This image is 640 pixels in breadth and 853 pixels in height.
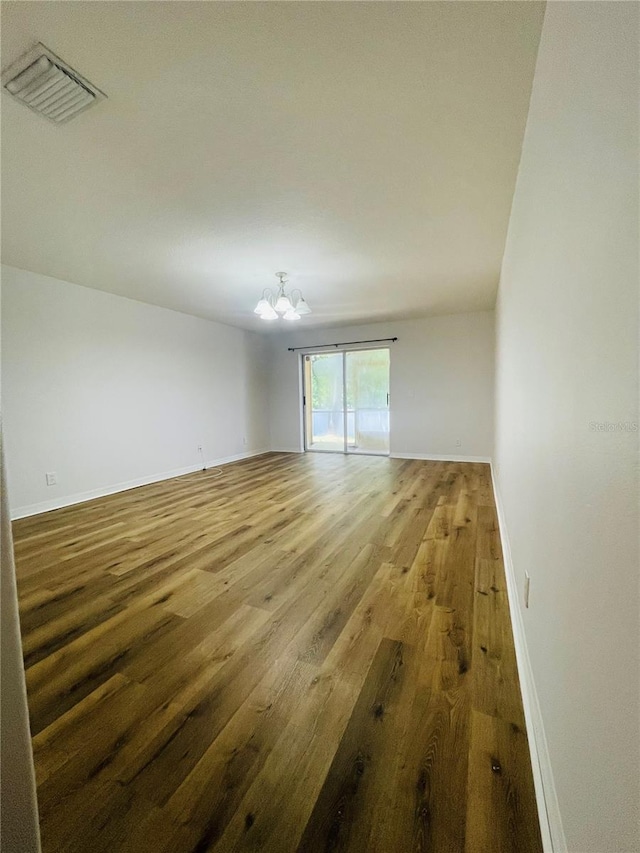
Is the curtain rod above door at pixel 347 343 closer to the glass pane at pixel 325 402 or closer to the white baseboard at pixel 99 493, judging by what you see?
the glass pane at pixel 325 402

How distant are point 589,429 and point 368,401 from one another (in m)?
5.66

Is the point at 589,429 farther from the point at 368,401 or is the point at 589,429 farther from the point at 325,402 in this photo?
the point at 325,402

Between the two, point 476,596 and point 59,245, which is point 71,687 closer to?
point 476,596

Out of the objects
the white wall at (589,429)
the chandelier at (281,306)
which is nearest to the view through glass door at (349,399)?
the chandelier at (281,306)

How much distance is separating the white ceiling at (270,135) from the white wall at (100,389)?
654mm

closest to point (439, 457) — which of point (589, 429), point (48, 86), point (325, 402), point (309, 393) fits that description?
point (325, 402)

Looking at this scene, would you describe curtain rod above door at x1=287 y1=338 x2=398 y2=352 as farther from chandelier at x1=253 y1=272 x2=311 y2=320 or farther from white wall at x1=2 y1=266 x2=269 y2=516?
chandelier at x1=253 y1=272 x2=311 y2=320

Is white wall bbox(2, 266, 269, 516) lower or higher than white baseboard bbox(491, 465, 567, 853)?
higher

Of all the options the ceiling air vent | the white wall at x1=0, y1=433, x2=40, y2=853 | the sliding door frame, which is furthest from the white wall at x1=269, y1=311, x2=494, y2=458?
the white wall at x1=0, y1=433, x2=40, y2=853

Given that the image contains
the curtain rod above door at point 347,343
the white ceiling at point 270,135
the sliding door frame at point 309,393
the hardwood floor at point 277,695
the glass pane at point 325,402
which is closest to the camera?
the hardwood floor at point 277,695

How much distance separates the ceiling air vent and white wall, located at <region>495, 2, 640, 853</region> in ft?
5.34

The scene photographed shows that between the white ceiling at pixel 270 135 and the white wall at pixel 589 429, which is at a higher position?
the white ceiling at pixel 270 135

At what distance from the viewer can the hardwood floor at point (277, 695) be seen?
88 cm

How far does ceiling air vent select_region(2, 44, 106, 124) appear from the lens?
1211 millimetres
